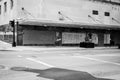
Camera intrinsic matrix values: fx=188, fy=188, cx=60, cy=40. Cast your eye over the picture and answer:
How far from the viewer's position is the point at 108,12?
1433 inches

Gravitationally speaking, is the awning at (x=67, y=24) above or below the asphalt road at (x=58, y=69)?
above

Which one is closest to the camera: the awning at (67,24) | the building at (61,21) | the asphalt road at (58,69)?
the asphalt road at (58,69)

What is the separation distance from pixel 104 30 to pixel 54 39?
34.4ft

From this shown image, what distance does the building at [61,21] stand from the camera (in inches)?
1080

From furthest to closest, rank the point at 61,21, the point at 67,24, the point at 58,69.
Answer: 1. the point at 61,21
2. the point at 67,24
3. the point at 58,69

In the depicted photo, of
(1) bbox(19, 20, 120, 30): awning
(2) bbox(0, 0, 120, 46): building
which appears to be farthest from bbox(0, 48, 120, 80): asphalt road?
(2) bbox(0, 0, 120, 46): building

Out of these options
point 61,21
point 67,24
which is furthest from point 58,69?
point 61,21

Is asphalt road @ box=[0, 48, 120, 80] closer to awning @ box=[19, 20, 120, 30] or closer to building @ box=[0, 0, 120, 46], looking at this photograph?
awning @ box=[19, 20, 120, 30]

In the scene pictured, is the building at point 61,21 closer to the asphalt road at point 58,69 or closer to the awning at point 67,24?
the awning at point 67,24

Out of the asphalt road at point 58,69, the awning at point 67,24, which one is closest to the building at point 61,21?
the awning at point 67,24

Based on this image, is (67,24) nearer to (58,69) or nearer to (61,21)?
(61,21)

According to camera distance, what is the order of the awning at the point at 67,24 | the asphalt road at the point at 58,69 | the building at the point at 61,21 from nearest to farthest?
the asphalt road at the point at 58,69 < the awning at the point at 67,24 < the building at the point at 61,21

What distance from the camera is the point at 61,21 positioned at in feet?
98.4

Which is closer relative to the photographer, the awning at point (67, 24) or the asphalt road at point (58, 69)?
the asphalt road at point (58, 69)
